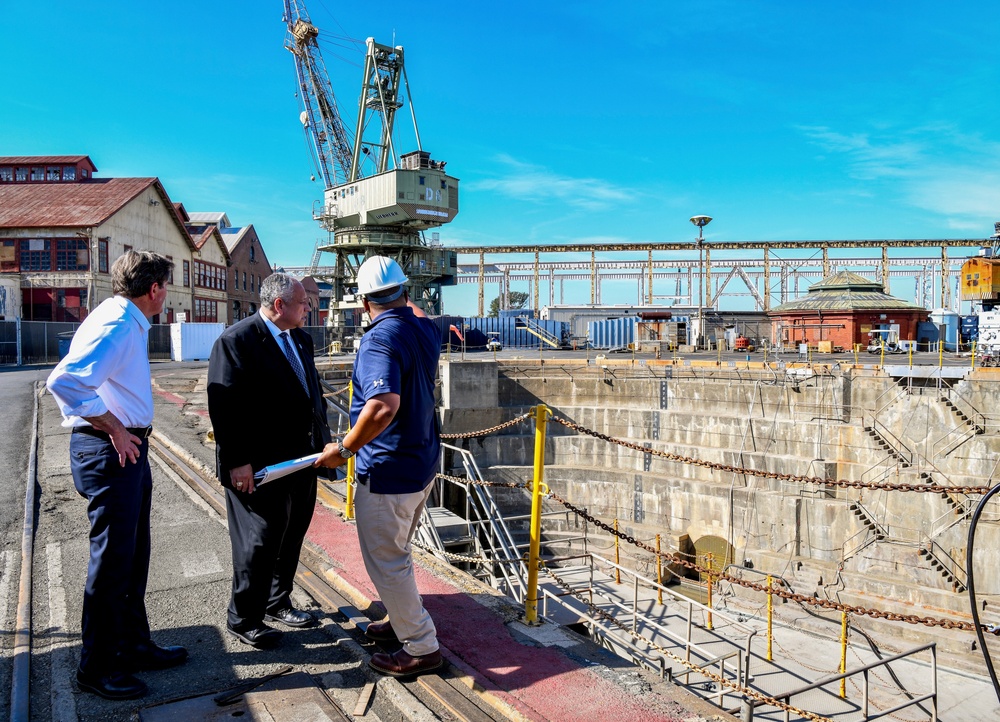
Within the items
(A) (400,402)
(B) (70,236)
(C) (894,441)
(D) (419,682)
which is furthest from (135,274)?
(B) (70,236)

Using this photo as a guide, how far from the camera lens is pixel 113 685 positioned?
2775 mm

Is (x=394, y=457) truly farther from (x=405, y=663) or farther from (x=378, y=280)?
(x=405, y=663)

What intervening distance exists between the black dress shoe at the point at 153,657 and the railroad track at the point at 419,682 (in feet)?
2.77

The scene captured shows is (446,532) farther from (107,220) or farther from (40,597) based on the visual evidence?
(107,220)

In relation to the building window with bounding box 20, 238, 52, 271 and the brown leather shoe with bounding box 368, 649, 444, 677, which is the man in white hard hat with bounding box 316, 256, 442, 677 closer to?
the brown leather shoe with bounding box 368, 649, 444, 677

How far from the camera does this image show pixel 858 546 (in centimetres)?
1488

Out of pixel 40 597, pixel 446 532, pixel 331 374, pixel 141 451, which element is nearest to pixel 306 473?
pixel 141 451

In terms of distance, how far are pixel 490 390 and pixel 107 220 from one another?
2513cm

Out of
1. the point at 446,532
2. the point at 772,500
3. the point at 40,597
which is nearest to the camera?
the point at 40,597

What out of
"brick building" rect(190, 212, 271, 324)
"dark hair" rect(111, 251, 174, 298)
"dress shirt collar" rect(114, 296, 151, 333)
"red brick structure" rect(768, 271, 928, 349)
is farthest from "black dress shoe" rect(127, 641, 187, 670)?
"brick building" rect(190, 212, 271, 324)

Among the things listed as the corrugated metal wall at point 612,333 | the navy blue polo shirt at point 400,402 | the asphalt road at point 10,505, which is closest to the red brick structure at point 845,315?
the corrugated metal wall at point 612,333

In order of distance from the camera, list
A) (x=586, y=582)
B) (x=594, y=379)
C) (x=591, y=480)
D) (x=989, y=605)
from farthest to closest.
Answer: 1. (x=594, y=379)
2. (x=591, y=480)
3. (x=586, y=582)
4. (x=989, y=605)

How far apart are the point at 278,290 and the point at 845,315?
33.4 meters

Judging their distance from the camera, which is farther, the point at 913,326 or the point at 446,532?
the point at 913,326
